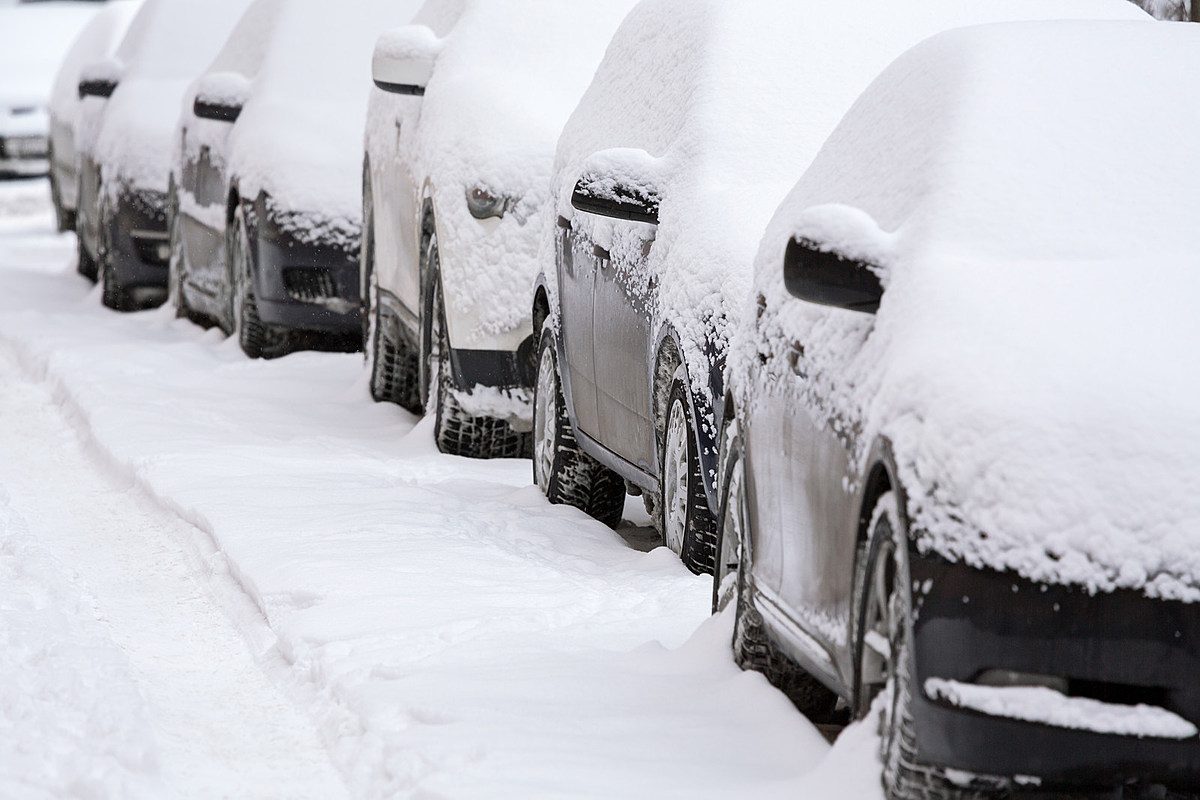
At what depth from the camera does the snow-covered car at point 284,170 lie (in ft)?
34.8

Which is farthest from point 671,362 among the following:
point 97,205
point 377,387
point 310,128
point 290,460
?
point 97,205

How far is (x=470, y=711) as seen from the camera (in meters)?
4.50

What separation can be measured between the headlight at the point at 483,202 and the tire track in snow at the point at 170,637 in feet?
5.87

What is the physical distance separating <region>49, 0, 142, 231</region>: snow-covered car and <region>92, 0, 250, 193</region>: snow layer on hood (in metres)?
2.46

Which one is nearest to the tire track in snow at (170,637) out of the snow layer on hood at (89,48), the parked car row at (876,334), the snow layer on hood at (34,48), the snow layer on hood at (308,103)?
the parked car row at (876,334)

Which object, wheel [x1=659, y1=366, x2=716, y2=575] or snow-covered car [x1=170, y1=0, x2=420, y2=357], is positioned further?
snow-covered car [x1=170, y1=0, x2=420, y2=357]

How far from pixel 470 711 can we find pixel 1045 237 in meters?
1.70

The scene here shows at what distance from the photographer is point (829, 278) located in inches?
152

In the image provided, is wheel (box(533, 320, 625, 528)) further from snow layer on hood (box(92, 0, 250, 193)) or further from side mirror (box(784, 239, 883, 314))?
snow layer on hood (box(92, 0, 250, 193))

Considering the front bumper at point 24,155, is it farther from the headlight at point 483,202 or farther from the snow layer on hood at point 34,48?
the headlight at point 483,202

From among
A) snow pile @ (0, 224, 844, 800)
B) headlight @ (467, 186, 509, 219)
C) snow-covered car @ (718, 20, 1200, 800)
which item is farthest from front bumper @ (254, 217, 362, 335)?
snow-covered car @ (718, 20, 1200, 800)

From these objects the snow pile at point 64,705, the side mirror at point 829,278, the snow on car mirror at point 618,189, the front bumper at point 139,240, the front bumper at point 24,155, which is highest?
the side mirror at point 829,278

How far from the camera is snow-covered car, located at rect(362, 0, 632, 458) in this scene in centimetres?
816

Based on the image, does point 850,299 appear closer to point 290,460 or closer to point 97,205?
point 290,460
